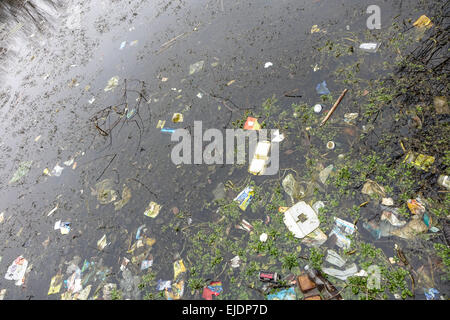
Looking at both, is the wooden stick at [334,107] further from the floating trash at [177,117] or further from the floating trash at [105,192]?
the floating trash at [105,192]

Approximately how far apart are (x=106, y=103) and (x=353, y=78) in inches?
119

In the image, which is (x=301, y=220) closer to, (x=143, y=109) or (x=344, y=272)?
(x=344, y=272)

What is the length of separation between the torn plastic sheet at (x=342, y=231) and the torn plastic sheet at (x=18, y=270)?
298cm

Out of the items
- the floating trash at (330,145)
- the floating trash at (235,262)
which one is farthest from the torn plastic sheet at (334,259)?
the floating trash at (330,145)

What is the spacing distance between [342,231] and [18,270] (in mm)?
3166

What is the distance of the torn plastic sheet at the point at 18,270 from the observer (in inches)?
102

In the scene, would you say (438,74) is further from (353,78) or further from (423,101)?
(353,78)

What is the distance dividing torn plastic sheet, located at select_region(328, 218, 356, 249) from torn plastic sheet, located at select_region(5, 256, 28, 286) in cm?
298

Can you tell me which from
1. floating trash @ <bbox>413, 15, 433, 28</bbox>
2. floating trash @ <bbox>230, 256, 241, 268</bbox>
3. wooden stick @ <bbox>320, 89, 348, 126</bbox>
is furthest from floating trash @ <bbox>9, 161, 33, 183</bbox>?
floating trash @ <bbox>413, 15, 433, 28</bbox>

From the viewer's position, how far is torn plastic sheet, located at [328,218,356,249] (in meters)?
1.77

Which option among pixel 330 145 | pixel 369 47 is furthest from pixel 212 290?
pixel 369 47

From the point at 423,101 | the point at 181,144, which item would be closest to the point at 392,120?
the point at 423,101

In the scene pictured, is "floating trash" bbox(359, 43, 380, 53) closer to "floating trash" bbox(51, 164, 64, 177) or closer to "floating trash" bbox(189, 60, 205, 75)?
"floating trash" bbox(189, 60, 205, 75)

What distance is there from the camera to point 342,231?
181cm
